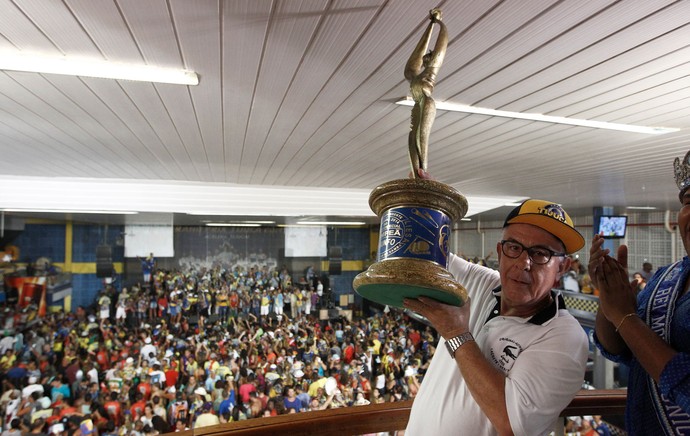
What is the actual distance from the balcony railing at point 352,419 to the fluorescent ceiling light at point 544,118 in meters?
1.53

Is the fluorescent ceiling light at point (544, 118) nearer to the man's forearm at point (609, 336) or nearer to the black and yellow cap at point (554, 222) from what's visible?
the black and yellow cap at point (554, 222)

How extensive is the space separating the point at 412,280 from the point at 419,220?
0.14m

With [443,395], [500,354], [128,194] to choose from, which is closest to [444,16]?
[500,354]

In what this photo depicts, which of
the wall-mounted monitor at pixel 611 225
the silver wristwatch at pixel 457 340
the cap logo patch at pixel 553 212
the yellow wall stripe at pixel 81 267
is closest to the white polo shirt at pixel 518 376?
the silver wristwatch at pixel 457 340

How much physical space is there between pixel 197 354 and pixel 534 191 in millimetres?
6271

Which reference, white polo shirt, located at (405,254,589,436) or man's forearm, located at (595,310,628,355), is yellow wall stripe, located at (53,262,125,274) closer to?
white polo shirt, located at (405,254,589,436)

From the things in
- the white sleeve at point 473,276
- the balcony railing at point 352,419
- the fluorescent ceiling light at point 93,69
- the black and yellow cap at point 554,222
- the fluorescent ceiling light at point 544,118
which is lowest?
the balcony railing at point 352,419

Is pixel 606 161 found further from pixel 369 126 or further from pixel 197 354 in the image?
pixel 197 354

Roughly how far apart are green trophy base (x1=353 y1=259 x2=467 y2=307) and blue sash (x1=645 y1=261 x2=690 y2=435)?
0.51 metres

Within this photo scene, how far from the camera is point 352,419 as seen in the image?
3.82 feet

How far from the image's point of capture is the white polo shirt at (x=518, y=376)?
0.89m

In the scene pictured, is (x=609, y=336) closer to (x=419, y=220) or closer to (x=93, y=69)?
(x=419, y=220)

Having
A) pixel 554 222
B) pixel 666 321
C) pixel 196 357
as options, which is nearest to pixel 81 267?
pixel 196 357

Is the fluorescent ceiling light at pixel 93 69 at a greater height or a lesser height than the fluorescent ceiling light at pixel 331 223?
greater
